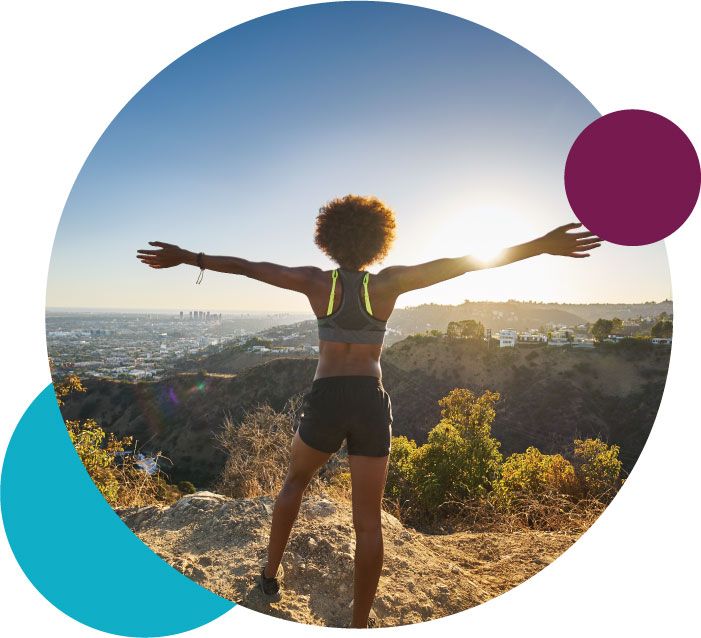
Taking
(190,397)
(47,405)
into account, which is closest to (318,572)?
(190,397)

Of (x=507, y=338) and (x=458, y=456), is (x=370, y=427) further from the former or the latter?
(x=458, y=456)

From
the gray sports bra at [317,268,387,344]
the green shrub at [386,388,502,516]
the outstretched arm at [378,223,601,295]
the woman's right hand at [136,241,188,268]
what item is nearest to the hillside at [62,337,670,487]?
the green shrub at [386,388,502,516]

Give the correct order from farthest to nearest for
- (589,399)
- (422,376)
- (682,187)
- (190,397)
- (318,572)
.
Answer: (589,399)
(422,376)
(190,397)
(318,572)
(682,187)

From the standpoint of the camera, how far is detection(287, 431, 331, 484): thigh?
7.91 feet

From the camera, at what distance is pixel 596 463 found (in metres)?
A: 5.07

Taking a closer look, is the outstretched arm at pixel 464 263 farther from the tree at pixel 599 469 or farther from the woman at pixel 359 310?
the tree at pixel 599 469

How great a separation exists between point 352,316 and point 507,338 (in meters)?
4.16

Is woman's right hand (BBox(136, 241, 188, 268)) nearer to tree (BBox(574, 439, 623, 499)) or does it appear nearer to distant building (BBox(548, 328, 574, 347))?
distant building (BBox(548, 328, 574, 347))

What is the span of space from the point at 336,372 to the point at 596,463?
4.04 m

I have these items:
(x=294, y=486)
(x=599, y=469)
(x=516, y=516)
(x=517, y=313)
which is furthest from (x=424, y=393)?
(x=294, y=486)

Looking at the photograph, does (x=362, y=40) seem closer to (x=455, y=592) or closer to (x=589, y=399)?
(x=455, y=592)

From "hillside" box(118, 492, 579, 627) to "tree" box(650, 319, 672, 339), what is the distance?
1739 mm

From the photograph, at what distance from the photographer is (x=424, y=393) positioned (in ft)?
19.4

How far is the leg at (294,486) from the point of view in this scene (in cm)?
243
